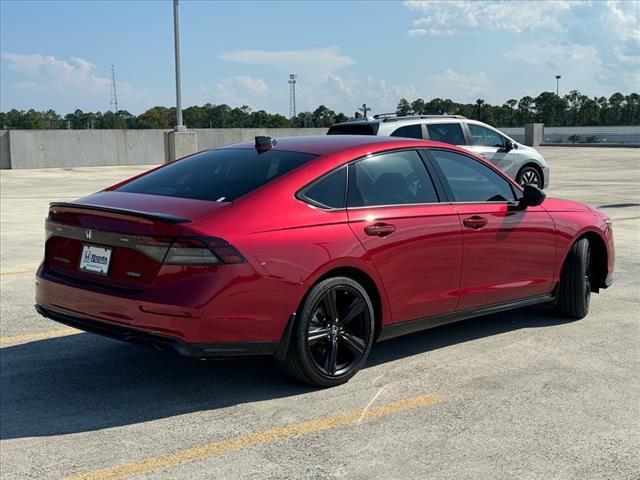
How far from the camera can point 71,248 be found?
191 inches

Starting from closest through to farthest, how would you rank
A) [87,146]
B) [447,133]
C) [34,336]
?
[34,336], [447,133], [87,146]

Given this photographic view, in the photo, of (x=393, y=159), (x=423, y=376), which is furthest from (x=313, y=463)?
(x=393, y=159)

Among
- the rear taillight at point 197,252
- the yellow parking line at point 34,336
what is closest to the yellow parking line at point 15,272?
the yellow parking line at point 34,336

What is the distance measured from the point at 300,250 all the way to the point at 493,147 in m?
11.4

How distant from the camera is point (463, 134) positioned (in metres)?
14.6

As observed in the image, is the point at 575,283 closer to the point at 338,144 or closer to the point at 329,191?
the point at 338,144

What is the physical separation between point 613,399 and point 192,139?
2175 centimetres

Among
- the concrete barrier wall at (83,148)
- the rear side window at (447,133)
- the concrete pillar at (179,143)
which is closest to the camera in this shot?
the rear side window at (447,133)

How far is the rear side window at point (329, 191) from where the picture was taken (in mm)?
4891

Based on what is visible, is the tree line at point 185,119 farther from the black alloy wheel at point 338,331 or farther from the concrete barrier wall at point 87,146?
the black alloy wheel at point 338,331

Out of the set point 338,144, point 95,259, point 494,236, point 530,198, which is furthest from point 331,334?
point 530,198

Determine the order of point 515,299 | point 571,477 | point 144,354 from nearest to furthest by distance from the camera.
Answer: point 571,477 < point 144,354 < point 515,299

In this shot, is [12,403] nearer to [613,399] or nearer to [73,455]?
[73,455]

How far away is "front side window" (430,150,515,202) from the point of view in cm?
576
